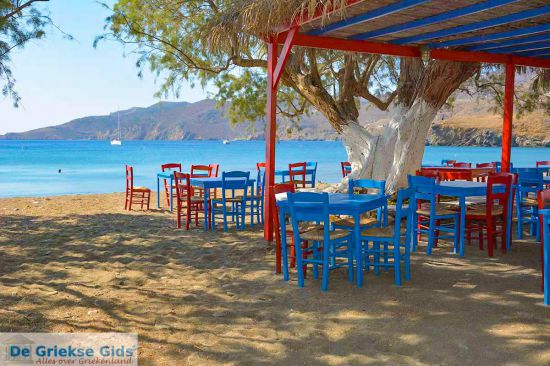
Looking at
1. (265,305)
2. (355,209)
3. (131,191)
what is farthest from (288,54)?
(131,191)

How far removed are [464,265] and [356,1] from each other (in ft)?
9.28

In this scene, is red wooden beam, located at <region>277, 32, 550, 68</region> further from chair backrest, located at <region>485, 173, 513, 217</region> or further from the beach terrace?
chair backrest, located at <region>485, 173, 513, 217</region>

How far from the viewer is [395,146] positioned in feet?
31.0

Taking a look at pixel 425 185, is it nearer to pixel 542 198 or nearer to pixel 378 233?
pixel 378 233

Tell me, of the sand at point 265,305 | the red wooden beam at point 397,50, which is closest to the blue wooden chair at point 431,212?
the sand at point 265,305

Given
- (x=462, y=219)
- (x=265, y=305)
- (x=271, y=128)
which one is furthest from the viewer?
(x=271, y=128)

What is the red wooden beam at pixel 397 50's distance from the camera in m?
6.88

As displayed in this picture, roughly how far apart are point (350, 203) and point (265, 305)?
112 cm

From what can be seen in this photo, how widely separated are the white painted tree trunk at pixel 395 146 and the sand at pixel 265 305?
290 centimetres

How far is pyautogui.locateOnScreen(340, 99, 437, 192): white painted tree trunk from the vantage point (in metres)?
9.16

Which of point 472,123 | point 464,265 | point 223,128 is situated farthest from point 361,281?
point 223,128

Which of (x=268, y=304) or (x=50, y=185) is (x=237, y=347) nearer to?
(x=268, y=304)

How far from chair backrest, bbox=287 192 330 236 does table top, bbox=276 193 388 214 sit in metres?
0.17

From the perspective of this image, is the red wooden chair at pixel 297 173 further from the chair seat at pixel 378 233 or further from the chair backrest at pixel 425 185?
the chair seat at pixel 378 233
